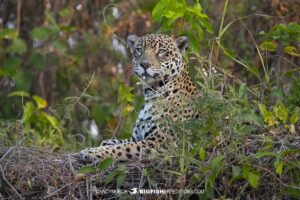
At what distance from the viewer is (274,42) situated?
36.1 feet

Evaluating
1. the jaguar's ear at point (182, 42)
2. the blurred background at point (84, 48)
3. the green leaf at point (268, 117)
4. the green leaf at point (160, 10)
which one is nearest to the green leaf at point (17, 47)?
the blurred background at point (84, 48)

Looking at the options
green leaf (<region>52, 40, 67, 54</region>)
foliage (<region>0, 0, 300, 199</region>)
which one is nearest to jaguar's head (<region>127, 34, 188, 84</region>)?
foliage (<region>0, 0, 300, 199</region>)

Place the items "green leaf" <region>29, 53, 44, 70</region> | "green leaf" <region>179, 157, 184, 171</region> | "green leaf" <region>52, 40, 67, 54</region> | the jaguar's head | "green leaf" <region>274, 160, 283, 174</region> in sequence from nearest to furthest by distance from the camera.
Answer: "green leaf" <region>274, 160, 283, 174</region>, "green leaf" <region>179, 157, 184, 171</region>, the jaguar's head, "green leaf" <region>52, 40, 67, 54</region>, "green leaf" <region>29, 53, 44, 70</region>

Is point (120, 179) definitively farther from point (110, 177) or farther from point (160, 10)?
point (160, 10)

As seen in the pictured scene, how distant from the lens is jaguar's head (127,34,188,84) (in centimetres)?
1075

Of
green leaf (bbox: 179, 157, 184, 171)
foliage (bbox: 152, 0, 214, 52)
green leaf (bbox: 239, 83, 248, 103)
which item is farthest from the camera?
foliage (bbox: 152, 0, 214, 52)

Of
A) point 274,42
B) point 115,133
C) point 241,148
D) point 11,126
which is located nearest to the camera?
point 241,148

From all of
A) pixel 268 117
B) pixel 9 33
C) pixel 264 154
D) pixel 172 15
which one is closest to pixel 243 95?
pixel 268 117

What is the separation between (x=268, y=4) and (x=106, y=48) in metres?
3.15

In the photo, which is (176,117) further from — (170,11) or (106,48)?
(106,48)

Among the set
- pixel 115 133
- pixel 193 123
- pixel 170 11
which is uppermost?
pixel 170 11

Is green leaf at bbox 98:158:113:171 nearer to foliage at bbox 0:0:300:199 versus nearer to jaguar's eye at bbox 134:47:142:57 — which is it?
foliage at bbox 0:0:300:199

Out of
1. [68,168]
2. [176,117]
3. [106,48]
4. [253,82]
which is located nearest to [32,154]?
[68,168]

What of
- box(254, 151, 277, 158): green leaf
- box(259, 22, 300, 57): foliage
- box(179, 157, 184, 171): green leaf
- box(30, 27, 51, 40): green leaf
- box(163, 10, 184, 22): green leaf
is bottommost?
box(179, 157, 184, 171): green leaf
